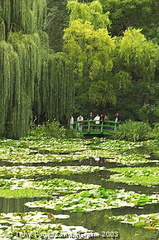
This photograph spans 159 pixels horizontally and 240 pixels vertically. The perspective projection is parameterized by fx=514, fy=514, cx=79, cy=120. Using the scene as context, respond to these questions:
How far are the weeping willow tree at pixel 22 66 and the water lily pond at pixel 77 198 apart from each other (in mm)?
5994

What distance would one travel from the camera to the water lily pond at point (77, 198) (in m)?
7.06

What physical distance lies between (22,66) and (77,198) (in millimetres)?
14340

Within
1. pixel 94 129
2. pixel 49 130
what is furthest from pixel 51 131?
pixel 94 129

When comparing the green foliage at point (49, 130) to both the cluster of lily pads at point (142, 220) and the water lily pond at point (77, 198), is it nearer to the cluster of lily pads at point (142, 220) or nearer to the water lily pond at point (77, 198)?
the water lily pond at point (77, 198)

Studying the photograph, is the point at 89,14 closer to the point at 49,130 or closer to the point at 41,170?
the point at 49,130

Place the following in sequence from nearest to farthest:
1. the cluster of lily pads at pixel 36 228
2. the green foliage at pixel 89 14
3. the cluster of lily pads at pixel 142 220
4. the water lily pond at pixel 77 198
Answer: the cluster of lily pads at pixel 36 228 < the water lily pond at pixel 77 198 < the cluster of lily pads at pixel 142 220 < the green foliage at pixel 89 14

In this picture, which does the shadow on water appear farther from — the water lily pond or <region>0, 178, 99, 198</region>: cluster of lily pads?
<region>0, 178, 99, 198</region>: cluster of lily pads

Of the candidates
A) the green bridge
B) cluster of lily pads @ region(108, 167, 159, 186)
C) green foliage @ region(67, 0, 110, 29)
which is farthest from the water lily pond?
green foliage @ region(67, 0, 110, 29)

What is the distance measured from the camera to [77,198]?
9.27 meters

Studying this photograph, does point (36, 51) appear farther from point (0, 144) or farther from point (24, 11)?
point (0, 144)

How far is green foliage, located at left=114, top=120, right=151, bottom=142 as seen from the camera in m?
27.7

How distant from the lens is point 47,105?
26750 millimetres

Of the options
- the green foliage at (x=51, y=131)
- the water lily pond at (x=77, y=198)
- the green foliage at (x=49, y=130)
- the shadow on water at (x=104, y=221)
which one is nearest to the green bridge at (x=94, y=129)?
the green foliage at (x=51, y=131)

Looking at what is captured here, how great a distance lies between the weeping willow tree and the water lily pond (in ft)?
19.7
